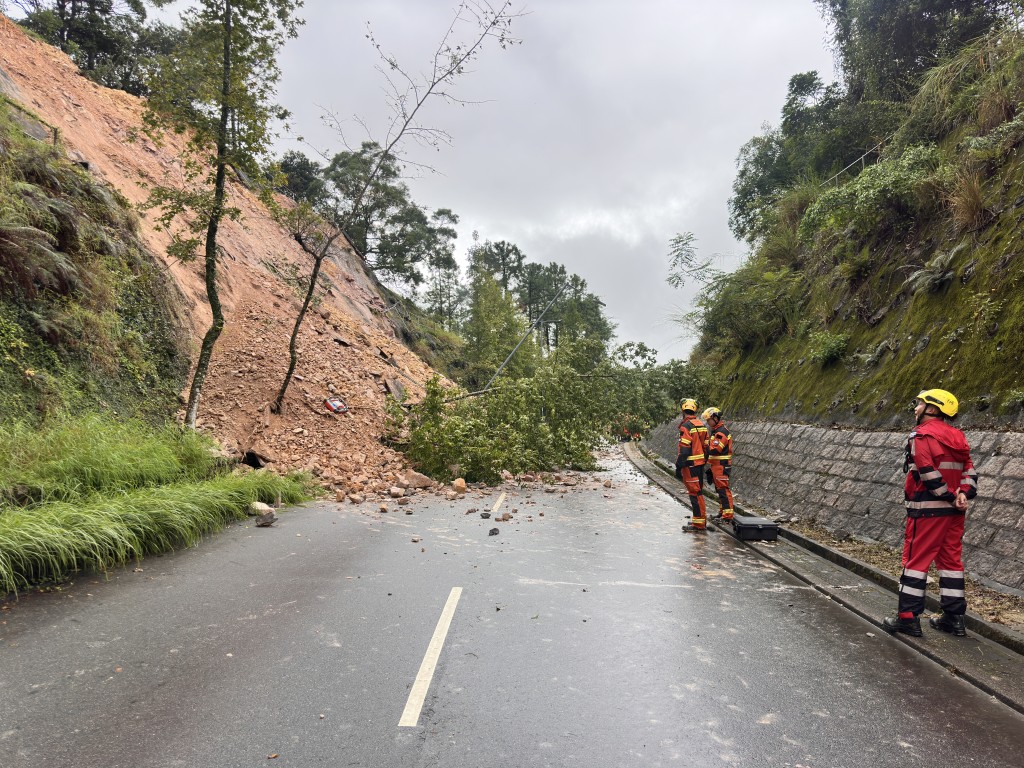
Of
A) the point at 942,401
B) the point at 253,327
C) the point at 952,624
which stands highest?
the point at 253,327

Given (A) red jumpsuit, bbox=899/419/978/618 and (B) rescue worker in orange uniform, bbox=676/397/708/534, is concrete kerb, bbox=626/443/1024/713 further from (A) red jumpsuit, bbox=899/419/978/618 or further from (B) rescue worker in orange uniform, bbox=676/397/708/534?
(B) rescue worker in orange uniform, bbox=676/397/708/534

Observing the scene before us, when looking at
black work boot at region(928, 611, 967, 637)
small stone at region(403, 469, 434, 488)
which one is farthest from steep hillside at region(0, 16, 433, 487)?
black work boot at region(928, 611, 967, 637)

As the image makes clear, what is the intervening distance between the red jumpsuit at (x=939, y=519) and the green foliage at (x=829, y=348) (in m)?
7.32

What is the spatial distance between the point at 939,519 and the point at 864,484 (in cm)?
369

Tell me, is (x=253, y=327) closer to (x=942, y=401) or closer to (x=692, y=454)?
(x=692, y=454)

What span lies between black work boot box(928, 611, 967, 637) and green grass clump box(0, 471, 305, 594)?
758 centimetres

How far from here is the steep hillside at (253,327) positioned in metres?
14.5

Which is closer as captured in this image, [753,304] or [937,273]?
[937,273]

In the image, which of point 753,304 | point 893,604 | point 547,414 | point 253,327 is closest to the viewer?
point 893,604

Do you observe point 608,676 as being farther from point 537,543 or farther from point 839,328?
point 839,328

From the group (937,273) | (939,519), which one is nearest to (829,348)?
(937,273)

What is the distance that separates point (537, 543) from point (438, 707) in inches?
187

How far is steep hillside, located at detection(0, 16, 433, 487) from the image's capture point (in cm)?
1448

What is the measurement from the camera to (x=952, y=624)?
4.71 m
